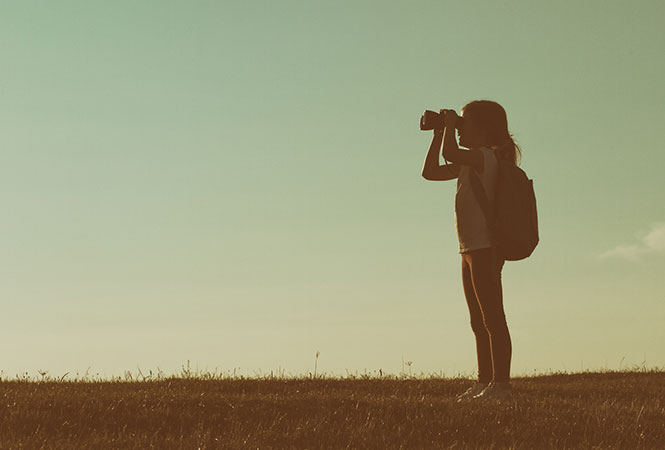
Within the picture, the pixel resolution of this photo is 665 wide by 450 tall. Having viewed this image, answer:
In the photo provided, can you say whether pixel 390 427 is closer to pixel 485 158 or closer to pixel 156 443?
pixel 156 443

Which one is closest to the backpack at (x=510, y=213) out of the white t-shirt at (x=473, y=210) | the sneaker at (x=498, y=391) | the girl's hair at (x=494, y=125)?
the white t-shirt at (x=473, y=210)

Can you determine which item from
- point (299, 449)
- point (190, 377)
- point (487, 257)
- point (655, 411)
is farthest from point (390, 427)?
point (190, 377)

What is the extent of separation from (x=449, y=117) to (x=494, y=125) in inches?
24.1

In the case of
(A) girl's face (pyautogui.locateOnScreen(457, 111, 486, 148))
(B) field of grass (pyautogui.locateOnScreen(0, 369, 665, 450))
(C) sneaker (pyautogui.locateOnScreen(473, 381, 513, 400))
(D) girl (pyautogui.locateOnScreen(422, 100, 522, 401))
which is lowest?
(B) field of grass (pyautogui.locateOnScreen(0, 369, 665, 450))

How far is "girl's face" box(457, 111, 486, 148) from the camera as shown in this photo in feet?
32.3

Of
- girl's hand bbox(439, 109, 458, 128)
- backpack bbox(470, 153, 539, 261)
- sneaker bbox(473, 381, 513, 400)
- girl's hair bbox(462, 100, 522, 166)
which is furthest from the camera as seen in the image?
girl's hair bbox(462, 100, 522, 166)

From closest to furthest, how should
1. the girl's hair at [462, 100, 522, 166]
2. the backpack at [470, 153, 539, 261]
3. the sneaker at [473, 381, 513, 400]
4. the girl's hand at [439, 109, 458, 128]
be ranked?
the backpack at [470, 153, 539, 261]
the girl's hand at [439, 109, 458, 128]
the sneaker at [473, 381, 513, 400]
the girl's hair at [462, 100, 522, 166]

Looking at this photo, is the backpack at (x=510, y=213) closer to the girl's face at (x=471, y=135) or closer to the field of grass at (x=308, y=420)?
the girl's face at (x=471, y=135)

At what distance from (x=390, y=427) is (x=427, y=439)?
490 mm

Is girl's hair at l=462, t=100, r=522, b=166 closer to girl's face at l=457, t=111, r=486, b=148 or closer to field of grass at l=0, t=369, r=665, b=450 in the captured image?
girl's face at l=457, t=111, r=486, b=148

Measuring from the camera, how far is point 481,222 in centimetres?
942

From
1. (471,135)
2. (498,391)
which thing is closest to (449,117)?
(471,135)

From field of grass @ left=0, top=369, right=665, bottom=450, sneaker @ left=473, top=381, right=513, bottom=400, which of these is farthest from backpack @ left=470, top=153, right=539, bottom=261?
field of grass @ left=0, top=369, right=665, bottom=450

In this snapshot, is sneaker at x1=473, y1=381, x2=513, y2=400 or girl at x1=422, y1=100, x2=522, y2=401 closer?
girl at x1=422, y1=100, x2=522, y2=401
